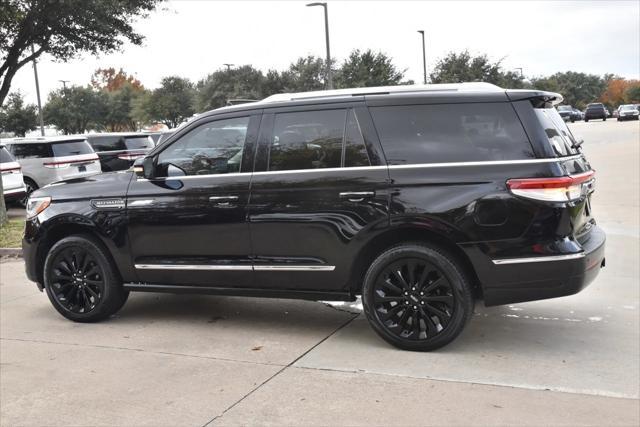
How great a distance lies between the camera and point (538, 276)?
432 cm

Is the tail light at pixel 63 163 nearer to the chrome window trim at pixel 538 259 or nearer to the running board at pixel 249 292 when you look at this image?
the running board at pixel 249 292

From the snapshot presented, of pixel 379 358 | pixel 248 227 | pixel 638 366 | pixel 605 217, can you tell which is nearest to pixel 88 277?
pixel 248 227

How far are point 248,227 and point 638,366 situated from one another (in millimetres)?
3048

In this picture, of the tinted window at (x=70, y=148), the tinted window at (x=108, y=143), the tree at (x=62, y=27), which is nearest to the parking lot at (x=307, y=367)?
the tree at (x=62, y=27)

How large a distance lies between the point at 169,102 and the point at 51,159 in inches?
1635

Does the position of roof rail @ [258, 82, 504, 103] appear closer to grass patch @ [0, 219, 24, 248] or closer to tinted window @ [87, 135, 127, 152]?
grass patch @ [0, 219, 24, 248]

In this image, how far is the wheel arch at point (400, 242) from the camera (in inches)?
179

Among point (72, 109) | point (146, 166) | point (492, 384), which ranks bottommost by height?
point (492, 384)

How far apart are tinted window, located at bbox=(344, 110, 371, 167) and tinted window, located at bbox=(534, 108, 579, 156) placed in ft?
4.19

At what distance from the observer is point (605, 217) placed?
1020 cm

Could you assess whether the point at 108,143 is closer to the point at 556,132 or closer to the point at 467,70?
the point at 556,132

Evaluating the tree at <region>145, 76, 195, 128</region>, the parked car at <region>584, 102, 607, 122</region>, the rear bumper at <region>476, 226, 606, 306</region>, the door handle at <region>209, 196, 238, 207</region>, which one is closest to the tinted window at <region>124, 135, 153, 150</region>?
the door handle at <region>209, 196, 238, 207</region>

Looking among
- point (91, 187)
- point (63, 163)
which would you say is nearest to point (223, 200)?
point (91, 187)

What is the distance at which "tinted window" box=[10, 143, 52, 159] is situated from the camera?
15375mm
